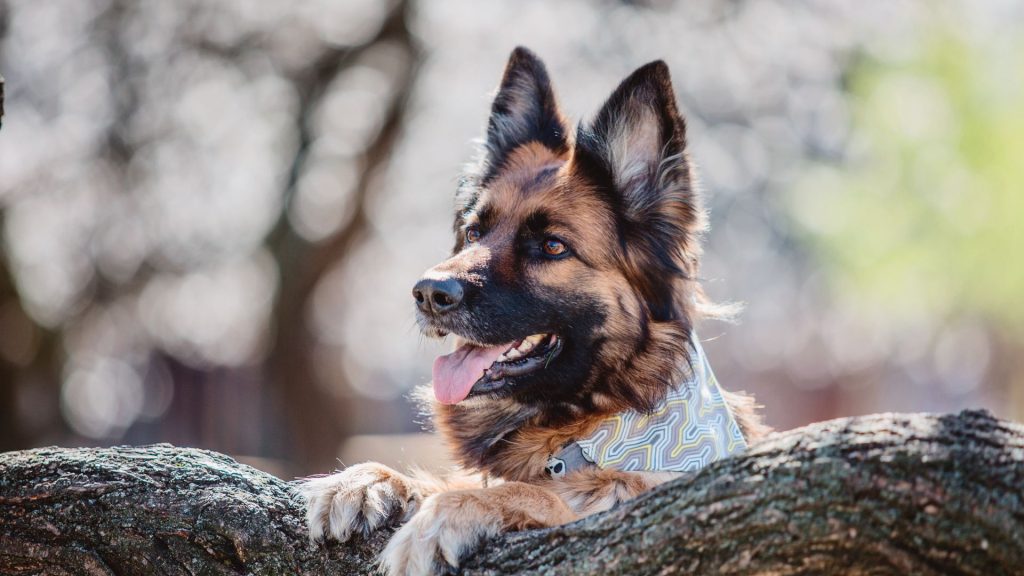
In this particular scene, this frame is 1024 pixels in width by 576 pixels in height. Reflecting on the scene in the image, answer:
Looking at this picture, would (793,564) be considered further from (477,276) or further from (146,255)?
(146,255)

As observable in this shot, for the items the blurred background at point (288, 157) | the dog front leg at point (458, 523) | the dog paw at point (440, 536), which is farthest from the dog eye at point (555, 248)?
the blurred background at point (288, 157)

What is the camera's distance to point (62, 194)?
13.4 metres

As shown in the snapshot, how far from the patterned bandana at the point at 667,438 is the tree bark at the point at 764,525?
3.70 feet

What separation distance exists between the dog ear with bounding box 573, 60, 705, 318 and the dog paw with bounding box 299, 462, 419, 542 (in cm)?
158

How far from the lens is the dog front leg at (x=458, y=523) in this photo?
285 cm

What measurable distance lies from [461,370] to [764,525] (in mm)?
2071

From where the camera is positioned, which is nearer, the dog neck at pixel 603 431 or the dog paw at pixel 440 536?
the dog paw at pixel 440 536

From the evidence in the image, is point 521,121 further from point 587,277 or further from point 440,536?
point 440,536

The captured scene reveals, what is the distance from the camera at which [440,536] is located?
2.89m

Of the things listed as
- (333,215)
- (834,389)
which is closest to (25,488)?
(333,215)

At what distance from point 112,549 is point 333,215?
10.4m

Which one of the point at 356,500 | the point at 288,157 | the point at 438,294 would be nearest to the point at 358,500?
the point at 356,500

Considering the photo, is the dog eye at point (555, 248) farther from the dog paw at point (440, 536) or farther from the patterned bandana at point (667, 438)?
the dog paw at point (440, 536)

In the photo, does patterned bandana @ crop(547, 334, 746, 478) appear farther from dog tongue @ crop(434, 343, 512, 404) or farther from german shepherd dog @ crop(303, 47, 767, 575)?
dog tongue @ crop(434, 343, 512, 404)
